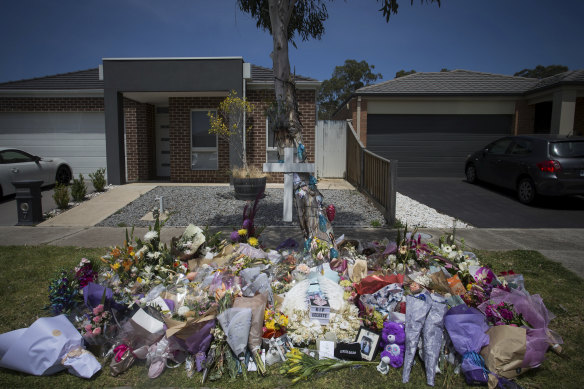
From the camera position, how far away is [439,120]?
47.8 ft

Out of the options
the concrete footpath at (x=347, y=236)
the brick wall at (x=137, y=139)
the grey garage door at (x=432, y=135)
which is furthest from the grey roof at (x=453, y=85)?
the concrete footpath at (x=347, y=236)

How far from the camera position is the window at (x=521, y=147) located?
9.45m

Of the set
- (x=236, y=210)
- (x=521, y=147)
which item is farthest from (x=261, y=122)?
(x=521, y=147)

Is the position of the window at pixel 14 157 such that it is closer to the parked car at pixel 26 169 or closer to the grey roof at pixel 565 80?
the parked car at pixel 26 169

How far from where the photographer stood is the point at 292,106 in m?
4.60

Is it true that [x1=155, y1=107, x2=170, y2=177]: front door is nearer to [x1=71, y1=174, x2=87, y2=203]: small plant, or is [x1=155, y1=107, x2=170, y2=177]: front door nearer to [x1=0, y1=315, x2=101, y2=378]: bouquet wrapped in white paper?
[x1=71, y1=174, x2=87, y2=203]: small plant

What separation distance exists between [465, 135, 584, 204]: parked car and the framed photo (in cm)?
752

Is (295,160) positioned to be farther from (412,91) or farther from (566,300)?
(412,91)

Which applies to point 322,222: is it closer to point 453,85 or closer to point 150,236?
point 150,236

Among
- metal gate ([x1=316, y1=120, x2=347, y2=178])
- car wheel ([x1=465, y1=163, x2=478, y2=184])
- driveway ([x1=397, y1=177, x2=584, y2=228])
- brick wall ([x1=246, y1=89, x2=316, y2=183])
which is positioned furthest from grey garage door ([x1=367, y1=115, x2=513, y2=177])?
brick wall ([x1=246, y1=89, x2=316, y2=183])

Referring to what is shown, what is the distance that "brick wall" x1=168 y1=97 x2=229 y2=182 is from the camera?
12508 mm

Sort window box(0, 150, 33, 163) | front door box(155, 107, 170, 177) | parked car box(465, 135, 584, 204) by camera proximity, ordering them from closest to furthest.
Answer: parked car box(465, 135, 584, 204) < window box(0, 150, 33, 163) < front door box(155, 107, 170, 177)

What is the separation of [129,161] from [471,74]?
13.8 meters

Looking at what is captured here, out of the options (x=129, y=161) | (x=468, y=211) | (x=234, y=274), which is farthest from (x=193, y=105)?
(x=234, y=274)
